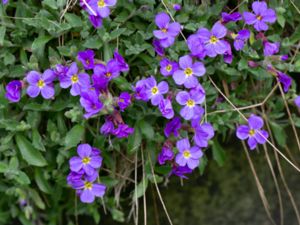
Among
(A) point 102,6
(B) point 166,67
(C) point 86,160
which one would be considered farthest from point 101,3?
(C) point 86,160

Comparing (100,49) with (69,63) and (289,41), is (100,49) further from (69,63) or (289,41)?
(289,41)

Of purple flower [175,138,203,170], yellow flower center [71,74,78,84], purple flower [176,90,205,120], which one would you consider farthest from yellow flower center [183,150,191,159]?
yellow flower center [71,74,78,84]

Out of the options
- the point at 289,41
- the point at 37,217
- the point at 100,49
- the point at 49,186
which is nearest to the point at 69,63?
the point at 100,49

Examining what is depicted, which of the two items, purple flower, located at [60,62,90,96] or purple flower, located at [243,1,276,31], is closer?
purple flower, located at [60,62,90,96]

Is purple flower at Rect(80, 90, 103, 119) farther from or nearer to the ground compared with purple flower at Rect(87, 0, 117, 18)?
nearer to the ground

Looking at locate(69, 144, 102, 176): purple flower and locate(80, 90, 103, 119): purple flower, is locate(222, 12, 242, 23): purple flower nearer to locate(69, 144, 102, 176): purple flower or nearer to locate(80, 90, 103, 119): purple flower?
Result: locate(80, 90, 103, 119): purple flower

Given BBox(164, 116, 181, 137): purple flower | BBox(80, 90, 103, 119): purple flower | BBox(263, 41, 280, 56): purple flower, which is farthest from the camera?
BBox(263, 41, 280, 56): purple flower

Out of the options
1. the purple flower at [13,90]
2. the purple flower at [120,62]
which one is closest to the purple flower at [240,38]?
the purple flower at [120,62]
